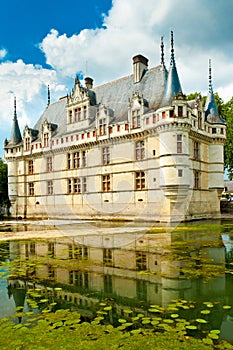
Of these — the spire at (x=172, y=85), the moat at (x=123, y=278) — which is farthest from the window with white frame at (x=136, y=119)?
the moat at (x=123, y=278)

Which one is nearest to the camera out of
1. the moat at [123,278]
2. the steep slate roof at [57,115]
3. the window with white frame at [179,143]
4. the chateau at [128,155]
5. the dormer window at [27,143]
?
the moat at [123,278]

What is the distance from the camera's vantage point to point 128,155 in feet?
77.2

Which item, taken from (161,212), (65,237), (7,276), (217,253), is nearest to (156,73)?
(161,212)

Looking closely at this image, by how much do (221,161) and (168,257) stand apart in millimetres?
17810

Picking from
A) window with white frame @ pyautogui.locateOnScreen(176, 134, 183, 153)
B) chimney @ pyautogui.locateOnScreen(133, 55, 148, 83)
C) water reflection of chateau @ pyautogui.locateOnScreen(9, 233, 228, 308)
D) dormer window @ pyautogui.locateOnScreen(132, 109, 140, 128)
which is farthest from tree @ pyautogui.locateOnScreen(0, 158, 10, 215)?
water reflection of chateau @ pyautogui.locateOnScreen(9, 233, 228, 308)

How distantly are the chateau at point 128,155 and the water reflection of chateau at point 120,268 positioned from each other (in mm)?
8949

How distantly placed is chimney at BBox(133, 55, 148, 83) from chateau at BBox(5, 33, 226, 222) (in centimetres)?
8

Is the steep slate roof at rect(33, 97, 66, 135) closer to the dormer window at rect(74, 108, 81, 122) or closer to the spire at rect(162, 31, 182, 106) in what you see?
the dormer window at rect(74, 108, 81, 122)

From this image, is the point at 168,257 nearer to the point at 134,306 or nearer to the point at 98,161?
the point at 134,306

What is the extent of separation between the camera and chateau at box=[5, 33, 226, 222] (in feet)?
68.6

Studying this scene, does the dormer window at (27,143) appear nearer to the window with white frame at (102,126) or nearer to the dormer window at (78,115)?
the dormer window at (78,115)

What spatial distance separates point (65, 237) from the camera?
14.3 meters

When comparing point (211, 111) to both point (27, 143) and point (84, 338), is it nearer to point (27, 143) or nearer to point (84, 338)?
point (27, 143)

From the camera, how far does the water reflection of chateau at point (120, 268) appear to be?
6.14 m
